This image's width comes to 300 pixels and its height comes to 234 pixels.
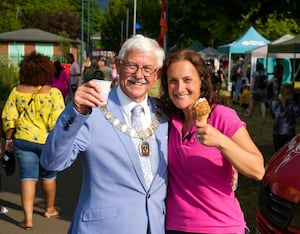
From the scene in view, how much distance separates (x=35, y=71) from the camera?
221 inches

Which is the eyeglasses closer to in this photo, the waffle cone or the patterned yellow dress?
the waffle cone

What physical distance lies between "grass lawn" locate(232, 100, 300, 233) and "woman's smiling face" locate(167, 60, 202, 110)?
10.6 feet

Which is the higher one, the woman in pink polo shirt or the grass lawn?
the woman in pink polo shirt

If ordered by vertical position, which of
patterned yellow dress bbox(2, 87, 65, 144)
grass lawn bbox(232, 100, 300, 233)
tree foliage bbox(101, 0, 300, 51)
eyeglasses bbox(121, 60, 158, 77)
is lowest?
grass lawn bbox(232, 100, 300, 233)

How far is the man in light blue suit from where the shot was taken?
2439 millimetres

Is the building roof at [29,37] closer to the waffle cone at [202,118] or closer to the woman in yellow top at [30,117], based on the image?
the woman in yellow top at [30,117]

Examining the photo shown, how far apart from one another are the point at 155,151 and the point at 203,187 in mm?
304

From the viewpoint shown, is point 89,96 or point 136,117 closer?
point 89,96

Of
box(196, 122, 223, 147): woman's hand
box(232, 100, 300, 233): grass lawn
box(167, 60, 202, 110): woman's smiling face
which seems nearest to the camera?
box(196, 122, 223, 147): woman's hand

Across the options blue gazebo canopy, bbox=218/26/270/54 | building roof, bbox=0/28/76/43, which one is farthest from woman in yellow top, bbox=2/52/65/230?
building roof, bbox=0/28/76/43

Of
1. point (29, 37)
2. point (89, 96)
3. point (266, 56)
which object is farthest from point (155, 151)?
point (29, 37)

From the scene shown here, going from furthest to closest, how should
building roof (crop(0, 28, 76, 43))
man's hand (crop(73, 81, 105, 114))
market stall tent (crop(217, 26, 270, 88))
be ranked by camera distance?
building roof (crop(0, 28, 76, 43)), market stall tent (crop(217, 26, 270, 88)), man's hand (crop(73, 81, 105, 114))

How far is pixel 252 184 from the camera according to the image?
24.5 feet

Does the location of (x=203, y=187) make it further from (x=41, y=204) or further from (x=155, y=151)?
(x=41, y=204)
